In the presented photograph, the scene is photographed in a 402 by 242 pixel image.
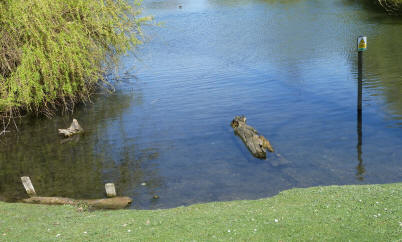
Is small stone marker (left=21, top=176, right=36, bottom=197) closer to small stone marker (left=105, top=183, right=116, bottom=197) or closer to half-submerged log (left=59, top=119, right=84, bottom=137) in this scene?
small stone marker (left=105, top=183, right=116, bottom=197)

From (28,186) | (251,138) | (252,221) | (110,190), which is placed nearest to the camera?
(252,221)

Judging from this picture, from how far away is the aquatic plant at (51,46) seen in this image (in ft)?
71.9

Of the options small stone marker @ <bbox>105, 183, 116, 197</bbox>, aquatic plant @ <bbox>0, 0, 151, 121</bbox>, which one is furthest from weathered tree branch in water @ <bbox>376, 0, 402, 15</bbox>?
small stone marker @ <bbox>105, 183, 116, 197</bbox>

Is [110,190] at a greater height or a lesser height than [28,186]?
lesser

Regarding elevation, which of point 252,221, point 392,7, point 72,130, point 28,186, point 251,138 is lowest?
point 28,186

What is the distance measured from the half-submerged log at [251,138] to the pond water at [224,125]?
14.6 inches

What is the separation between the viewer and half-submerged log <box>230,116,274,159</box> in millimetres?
17969

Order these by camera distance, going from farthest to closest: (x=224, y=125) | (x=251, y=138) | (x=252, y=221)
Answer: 1. (x=224, y=125)
2. (x=251, y=138)
3. (x=252, y=221)

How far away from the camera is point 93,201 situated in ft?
48.8

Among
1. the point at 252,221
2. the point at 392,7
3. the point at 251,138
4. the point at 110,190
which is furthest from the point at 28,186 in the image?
the point at 392,7

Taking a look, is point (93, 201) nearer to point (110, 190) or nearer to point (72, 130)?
point (110, 190)

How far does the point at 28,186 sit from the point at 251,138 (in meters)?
9.64

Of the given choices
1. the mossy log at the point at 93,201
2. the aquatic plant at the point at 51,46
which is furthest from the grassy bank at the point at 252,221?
the aquatic plant at the point at 51,46

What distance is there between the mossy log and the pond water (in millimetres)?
599
